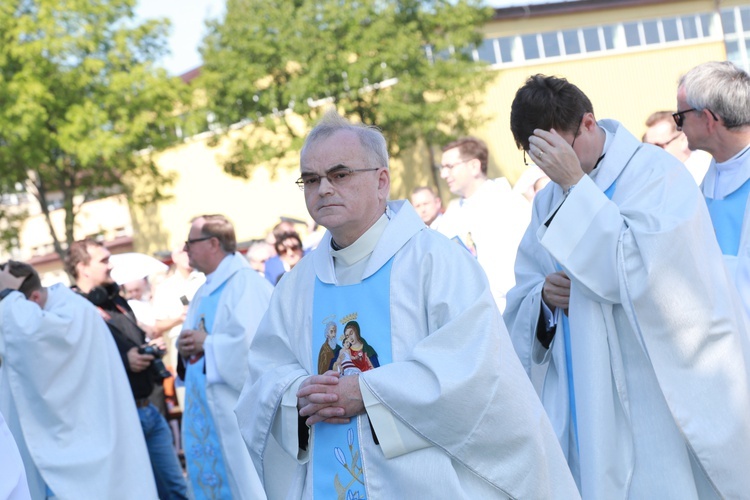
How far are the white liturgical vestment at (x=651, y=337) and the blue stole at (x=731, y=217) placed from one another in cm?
76

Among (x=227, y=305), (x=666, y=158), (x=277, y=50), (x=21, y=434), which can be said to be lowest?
(x=21, y=434)

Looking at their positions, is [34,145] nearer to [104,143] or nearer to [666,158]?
[104,143]

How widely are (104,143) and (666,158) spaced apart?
989 inches

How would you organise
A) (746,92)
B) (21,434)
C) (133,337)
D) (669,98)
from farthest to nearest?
(669,98) < (133,337) < (21,434) < (746,92)

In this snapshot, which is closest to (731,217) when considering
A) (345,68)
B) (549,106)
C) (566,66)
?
(549,106)

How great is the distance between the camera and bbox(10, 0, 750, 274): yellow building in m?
38.5

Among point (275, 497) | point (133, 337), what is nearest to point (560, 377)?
point (275, 497)

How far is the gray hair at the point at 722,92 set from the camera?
185 inches

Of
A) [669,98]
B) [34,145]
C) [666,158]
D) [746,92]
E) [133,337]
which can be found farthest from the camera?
[669,98]

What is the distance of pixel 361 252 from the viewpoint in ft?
12.6

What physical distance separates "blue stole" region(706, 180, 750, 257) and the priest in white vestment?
1733mm

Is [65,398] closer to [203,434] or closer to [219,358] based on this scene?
[219,358]

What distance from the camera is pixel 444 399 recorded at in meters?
3.41

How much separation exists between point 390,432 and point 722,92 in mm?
2276
